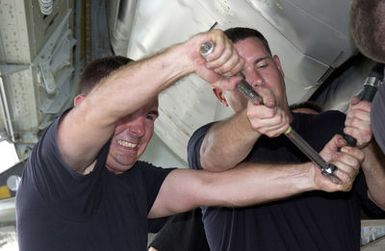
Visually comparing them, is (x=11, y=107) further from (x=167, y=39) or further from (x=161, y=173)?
(x=161, y=173)

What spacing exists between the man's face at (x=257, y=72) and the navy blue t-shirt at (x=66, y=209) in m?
0.41

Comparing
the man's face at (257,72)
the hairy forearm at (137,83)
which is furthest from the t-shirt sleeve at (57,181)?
the man's face at (257,72)

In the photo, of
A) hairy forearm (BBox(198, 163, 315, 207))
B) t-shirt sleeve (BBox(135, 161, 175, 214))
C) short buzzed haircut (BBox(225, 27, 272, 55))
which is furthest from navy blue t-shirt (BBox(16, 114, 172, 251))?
short buzzed haircut (BBox(225, 27, 272, 55))

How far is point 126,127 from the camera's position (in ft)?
5.24

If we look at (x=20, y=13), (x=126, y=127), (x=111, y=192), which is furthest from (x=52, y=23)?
(x=111, y=192)

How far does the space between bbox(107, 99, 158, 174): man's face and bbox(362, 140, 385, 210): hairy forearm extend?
0.56 m

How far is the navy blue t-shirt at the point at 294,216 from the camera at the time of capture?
1.53m

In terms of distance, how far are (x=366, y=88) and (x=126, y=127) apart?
622 millimetres

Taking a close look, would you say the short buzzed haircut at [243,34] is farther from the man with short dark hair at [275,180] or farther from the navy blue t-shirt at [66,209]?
the navy blue t-shirt at [66,209]

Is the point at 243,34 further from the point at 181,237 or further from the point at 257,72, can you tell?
the point at 181,237

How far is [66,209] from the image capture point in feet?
4.46

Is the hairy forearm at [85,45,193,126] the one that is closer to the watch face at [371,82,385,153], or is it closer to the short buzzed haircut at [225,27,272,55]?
the watch face at [371,82,385,153]

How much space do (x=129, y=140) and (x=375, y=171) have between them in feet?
2.04

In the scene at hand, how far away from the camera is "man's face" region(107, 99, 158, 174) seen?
61.0 inches
